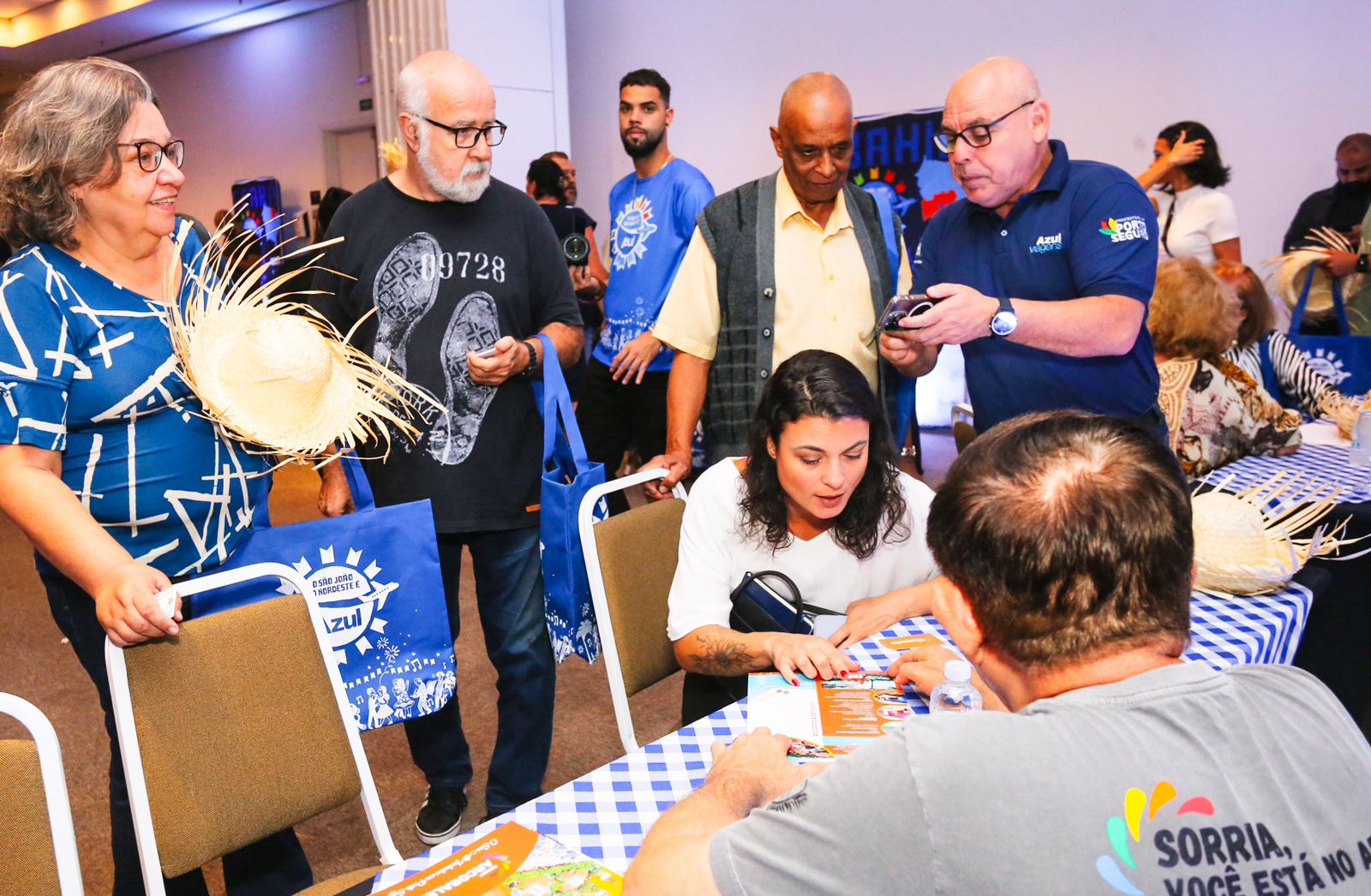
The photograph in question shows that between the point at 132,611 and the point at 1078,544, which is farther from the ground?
the point at 1078,544

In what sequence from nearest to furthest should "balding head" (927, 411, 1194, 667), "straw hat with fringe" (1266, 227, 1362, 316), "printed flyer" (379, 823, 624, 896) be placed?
"balding head" (927, 411, 1194, 667) → "printed flyer" (379, 823, 624, 896) → "straw hat with fringe" (1266, 227, 1362, 316)

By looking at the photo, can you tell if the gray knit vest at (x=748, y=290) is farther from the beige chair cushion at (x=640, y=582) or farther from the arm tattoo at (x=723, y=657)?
the arm tattoo at (x=723, y=657)

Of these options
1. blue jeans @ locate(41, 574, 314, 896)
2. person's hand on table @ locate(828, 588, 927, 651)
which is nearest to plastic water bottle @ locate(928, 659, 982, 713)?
person's hand on table @ locate(828, 588, 927, 651)

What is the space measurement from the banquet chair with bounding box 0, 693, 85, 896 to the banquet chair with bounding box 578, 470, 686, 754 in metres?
0.91

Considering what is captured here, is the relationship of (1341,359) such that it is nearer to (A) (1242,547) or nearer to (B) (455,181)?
(A) (1242,547)

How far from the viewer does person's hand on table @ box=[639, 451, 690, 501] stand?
7.57 ft

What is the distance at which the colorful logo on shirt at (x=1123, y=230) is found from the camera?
88.8 inches

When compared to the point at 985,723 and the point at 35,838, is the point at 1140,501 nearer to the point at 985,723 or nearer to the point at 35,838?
the point at 985,723

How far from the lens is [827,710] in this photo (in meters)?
1.54

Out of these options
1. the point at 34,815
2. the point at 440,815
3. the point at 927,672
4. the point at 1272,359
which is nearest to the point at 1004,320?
the point at 927,672

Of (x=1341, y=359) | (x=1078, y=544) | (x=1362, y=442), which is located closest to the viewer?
(x=1078, y=544)

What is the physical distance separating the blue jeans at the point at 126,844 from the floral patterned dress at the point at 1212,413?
2.69 metres

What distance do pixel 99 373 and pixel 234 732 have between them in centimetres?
62

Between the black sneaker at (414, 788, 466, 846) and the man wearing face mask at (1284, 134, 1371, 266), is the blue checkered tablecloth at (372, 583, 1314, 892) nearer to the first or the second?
the black sneaker at (414, 788, 466, 846)
